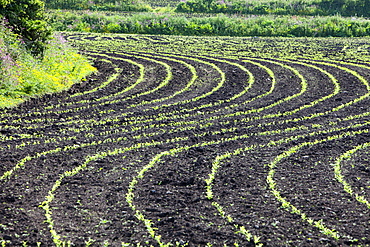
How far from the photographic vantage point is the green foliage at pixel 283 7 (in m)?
35.9

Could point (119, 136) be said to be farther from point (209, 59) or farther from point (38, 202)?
point (209, 59)

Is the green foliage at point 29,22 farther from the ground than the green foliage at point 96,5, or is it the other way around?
the green foliage at point 96,5

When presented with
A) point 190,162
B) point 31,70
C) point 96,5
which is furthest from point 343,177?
point 96,5

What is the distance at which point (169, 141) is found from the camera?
27.5ft

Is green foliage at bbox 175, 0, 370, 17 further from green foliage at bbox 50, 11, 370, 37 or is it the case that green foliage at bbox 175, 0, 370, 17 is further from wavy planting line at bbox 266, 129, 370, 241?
wavy planting line at bbox 266, 129, 370, 241

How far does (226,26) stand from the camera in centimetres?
2816

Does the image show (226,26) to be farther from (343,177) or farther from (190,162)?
(343,177)

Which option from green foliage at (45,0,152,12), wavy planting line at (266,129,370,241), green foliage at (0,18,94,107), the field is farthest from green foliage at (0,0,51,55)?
green foliage at (45,0,152,12)

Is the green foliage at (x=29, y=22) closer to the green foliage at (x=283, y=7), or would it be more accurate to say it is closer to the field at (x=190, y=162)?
the field at (x=190, y=162)

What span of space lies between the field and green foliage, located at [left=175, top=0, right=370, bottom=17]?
76.7 feet

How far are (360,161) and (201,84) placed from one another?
6.30 m

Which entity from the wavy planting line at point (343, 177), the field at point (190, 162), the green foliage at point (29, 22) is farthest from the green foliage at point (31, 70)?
the wavy planting line at point (343, 177)

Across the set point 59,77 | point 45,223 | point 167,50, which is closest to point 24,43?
point 59,77

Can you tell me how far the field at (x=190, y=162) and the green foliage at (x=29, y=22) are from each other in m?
2.08
